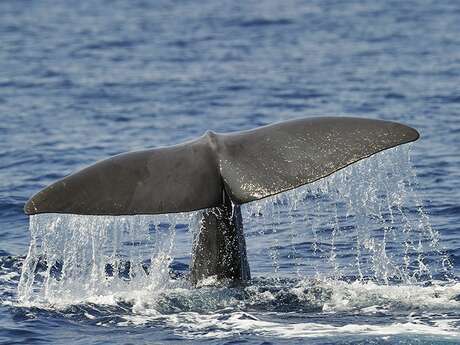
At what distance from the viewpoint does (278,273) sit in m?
10.6

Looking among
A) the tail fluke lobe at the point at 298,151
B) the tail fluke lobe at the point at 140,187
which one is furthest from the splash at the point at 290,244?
the tail fluke lobe at the point at 298,151

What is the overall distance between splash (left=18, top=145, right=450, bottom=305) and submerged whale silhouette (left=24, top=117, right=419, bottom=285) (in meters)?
0.20

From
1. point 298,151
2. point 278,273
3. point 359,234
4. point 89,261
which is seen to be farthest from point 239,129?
point 298,151

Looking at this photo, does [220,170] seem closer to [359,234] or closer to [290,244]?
[290,244]

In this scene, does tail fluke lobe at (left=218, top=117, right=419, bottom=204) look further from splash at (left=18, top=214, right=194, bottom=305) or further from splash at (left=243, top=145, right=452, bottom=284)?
splash at (left=18, top=214, right=194, bottom=305)

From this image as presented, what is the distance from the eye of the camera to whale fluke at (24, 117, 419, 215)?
812 centimetres

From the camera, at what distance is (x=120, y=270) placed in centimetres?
1062

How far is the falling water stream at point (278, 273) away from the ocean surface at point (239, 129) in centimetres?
2

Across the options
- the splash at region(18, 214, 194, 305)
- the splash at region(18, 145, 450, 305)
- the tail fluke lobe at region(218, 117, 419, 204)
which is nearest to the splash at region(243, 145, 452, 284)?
the splash at region(18, 145, 450, 305)

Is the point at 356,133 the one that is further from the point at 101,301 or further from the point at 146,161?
the point at 101,301

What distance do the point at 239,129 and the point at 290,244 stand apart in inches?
284

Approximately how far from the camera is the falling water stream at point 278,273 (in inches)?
337

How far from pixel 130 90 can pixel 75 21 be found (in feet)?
44.3

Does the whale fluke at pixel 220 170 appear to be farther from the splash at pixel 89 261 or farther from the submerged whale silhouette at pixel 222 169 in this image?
the splash at pixel 89 261
